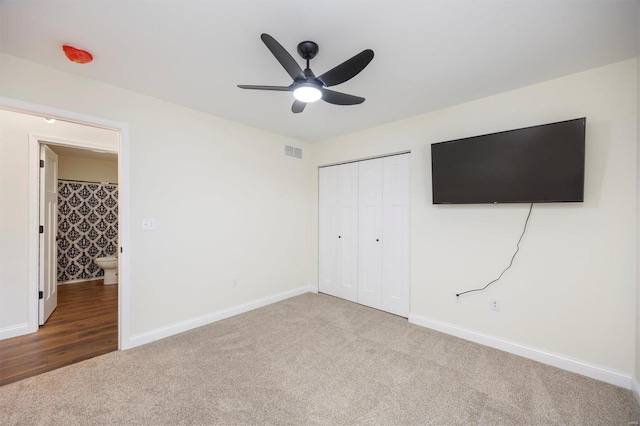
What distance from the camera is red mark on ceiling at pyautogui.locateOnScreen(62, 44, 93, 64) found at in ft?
6.08

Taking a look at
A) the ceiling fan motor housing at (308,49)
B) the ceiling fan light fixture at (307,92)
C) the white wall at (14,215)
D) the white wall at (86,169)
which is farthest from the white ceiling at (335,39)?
the white wall at (86,169)

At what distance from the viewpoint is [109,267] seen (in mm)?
4859

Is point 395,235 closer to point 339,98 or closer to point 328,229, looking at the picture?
point 328,229

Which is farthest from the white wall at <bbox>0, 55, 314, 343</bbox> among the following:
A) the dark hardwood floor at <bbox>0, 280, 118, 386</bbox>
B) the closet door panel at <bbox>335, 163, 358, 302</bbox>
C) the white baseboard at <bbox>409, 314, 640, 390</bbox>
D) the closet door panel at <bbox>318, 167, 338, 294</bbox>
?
the white baseboard at <bbox>409, 314, 640, 390</bbox>

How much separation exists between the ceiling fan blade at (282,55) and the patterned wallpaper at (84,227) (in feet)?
18.6

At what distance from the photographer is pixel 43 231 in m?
2.99

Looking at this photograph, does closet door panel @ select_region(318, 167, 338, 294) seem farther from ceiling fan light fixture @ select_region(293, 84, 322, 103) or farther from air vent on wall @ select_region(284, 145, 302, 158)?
ceiling fan light fixture @ select_region(293, 84, 322, 103)

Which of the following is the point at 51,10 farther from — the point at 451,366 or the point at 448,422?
the point at 451,366

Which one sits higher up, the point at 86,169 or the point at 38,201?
the point at 86,169

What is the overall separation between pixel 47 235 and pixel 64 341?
1.30 m

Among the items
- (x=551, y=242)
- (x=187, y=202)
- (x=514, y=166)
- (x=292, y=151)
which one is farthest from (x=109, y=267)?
(x=551, y=242)

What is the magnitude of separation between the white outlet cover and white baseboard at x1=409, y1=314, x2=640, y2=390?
3.15 m

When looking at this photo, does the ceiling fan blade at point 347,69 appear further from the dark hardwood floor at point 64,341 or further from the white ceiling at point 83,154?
the white ceiling at point 83,154

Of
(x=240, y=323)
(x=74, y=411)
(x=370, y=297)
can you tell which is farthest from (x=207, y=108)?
(x=370, y=297)
